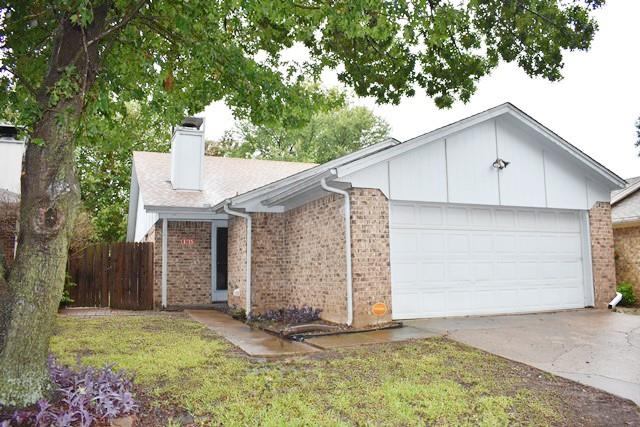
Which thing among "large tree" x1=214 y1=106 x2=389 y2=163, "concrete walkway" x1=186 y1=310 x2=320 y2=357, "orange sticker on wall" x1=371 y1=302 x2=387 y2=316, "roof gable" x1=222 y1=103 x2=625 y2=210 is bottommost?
"concrete walkway" x1=186 y1=310 x2=320 y2=357

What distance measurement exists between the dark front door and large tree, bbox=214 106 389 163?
22506 millimetres

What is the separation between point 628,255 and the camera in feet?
45.0

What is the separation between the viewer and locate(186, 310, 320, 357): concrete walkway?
7176mm

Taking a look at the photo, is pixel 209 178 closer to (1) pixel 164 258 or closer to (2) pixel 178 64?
(1) pixel 164 258

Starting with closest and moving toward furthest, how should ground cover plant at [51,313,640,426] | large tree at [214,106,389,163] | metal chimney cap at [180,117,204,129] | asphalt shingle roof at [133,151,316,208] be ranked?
ground cover plant at [51,313,640,426], asphalt shingle roof at [133,151,316,208], metal chimney cap at [180,117,204,129], large tree at [214,106,389,163]

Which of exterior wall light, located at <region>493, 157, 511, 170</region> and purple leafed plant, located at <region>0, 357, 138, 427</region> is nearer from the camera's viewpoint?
purple leafed plant, located at <region>0, 357, 138, 427</region>

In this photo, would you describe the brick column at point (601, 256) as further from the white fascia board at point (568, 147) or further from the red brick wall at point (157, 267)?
the red brick wall at point (157, 267)

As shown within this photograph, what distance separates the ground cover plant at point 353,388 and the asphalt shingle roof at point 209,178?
6.54 m

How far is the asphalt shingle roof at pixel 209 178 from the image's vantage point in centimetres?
1383

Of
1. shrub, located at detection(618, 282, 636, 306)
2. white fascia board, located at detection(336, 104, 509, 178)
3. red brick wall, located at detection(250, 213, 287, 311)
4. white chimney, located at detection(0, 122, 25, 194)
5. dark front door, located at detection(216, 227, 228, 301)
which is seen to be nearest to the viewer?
white fascia board, located at detection(336, 104, 509, 178)

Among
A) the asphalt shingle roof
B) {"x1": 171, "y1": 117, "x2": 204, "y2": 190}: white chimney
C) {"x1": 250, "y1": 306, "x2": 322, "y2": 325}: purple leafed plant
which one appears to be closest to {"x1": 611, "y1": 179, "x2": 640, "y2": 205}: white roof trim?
the asphalt shingle roof

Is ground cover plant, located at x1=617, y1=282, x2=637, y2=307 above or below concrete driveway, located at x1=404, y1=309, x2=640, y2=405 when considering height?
above

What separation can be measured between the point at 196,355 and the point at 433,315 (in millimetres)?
5059

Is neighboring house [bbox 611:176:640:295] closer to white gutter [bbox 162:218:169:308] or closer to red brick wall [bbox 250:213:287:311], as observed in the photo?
red brick wall [bbox 250:213:287:311]
